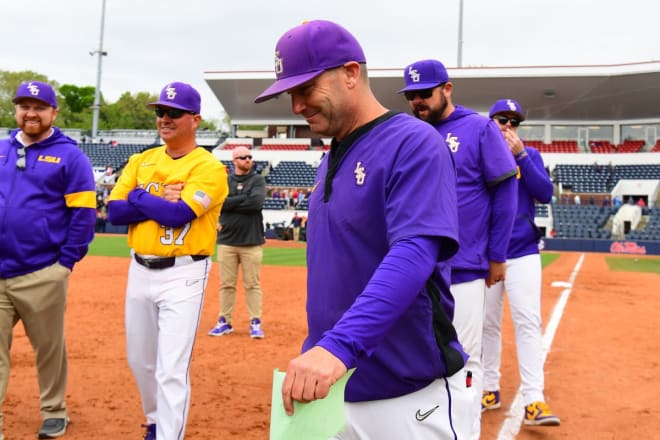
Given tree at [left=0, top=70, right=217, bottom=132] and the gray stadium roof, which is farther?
tree at [left=0, top=70, right=217, bottom=132]

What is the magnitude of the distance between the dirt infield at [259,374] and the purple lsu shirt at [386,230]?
2.50m

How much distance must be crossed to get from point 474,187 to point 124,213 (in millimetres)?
2134

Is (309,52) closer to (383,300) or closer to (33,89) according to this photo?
(383,300)

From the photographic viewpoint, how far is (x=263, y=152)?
40.7 metres

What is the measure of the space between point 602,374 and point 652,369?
2.00ft

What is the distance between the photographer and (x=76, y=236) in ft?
13.1

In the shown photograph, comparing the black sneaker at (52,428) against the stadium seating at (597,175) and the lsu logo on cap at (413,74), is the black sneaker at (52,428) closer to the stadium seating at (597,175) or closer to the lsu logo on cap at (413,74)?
the lsu logo on cap at (413,74)

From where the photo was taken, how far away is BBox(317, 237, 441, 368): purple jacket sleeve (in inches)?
53.9

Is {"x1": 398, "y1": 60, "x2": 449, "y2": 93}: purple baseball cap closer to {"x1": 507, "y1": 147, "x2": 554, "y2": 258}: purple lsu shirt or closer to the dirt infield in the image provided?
{"x1": 507, "y1": 147, "x2": 554, "y2": 258}: purple lsu shirt

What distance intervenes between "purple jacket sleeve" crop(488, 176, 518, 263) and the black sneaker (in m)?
3.05

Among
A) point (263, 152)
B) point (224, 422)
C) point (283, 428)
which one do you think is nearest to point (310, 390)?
point (283, 428)

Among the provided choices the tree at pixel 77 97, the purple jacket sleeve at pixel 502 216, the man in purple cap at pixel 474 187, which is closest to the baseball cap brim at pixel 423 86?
the man in purple cap at pixel 474 187

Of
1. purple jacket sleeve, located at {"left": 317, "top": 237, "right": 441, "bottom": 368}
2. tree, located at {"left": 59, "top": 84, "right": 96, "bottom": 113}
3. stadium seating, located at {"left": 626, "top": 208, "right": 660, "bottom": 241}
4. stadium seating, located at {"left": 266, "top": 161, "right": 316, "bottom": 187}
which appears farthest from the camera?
tree, located at {"left": 59, "top": 84, "right": 96, "bottom": 113}

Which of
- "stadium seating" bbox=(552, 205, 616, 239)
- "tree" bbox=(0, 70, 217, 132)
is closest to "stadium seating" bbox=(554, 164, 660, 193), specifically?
"stadium seating" bbox=(552, 205, 616, 239)
